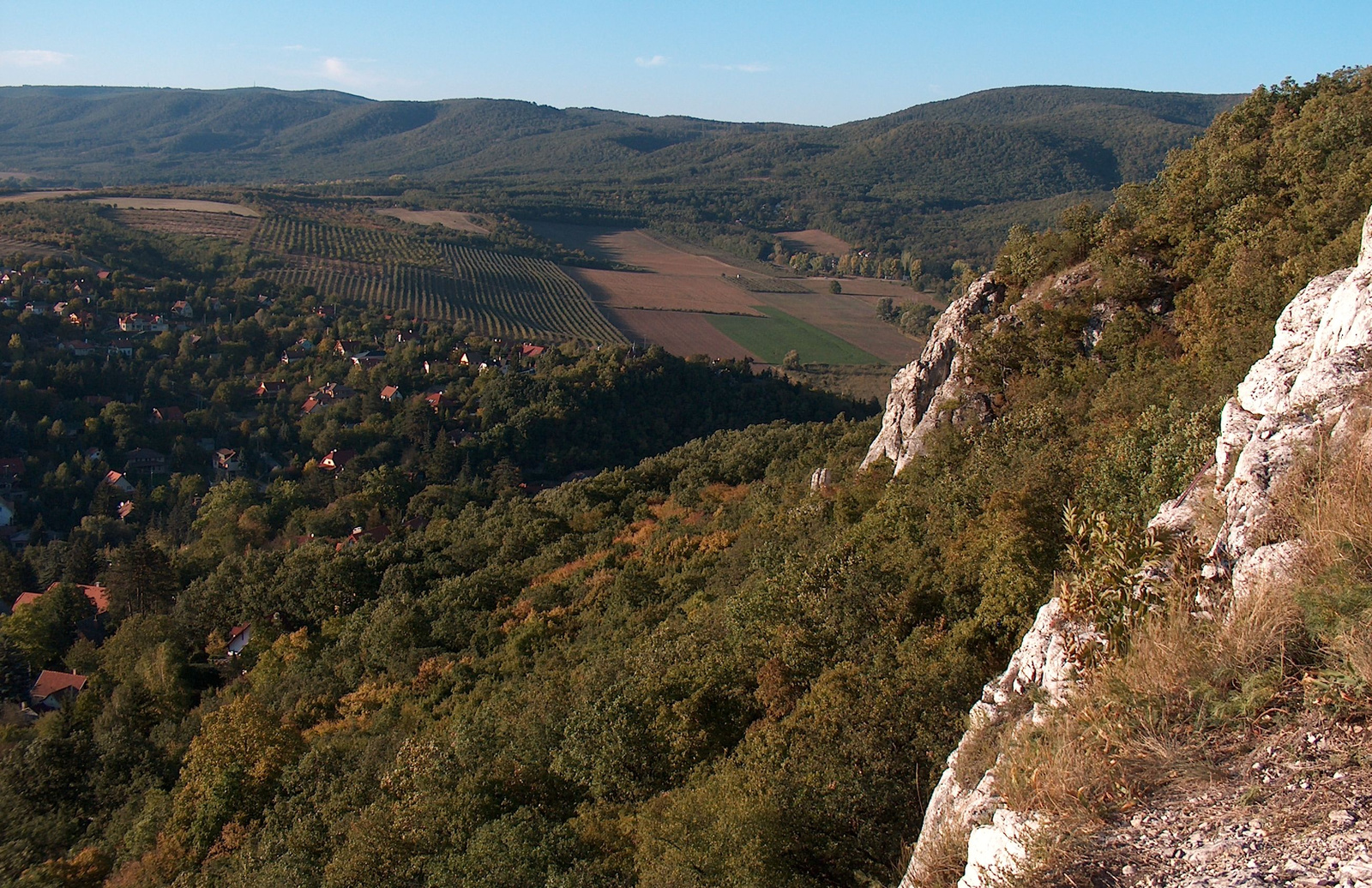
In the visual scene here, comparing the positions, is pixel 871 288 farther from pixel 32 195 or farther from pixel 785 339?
pixel 32 195

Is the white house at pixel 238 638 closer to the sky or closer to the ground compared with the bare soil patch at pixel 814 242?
closer to the ground

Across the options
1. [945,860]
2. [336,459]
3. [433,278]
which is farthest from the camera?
[433,278]

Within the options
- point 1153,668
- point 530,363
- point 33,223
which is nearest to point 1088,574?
point 1153,668

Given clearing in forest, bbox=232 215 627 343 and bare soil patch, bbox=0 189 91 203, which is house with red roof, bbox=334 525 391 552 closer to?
clearing in forest, bbox=232 215 627 343

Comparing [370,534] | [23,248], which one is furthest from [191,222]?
[370,534]

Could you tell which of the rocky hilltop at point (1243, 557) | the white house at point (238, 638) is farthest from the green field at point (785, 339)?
the rocky hilltop at point (1243, 557)

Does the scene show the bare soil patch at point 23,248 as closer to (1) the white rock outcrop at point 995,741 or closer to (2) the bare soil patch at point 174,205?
(2) the bare soil patch at point 174,205

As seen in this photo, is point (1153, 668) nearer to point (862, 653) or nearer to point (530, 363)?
point (862, 653)
